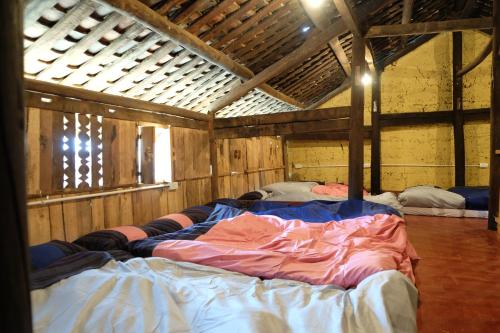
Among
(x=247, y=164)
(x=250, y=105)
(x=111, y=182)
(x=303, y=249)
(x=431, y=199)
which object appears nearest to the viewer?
(x=303, y=249)

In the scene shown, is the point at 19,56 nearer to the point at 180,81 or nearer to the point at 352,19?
the point at 180,81

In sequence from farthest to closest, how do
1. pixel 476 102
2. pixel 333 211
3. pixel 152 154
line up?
pixel 476 102, pixel 333 211, pixel 152 154

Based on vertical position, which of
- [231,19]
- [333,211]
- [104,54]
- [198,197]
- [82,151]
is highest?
[231,19]

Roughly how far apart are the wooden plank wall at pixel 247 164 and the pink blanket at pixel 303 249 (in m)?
2.32

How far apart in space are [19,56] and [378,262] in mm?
2068

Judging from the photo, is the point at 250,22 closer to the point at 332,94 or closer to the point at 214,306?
the point at 214,306

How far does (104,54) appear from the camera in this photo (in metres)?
2.75

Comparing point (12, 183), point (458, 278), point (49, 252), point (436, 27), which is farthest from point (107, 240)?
point (436, 27)

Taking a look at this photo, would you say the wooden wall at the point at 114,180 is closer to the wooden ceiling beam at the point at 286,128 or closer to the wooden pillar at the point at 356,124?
the wooden ceiling beam at the point at 286,128

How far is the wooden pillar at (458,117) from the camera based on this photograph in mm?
7027

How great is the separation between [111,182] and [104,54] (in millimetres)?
1180

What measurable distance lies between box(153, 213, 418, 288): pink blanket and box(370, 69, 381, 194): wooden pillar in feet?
14.5

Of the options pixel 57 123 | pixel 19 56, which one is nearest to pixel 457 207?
pixel 57 123

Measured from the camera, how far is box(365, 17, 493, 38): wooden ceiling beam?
13.9ft
